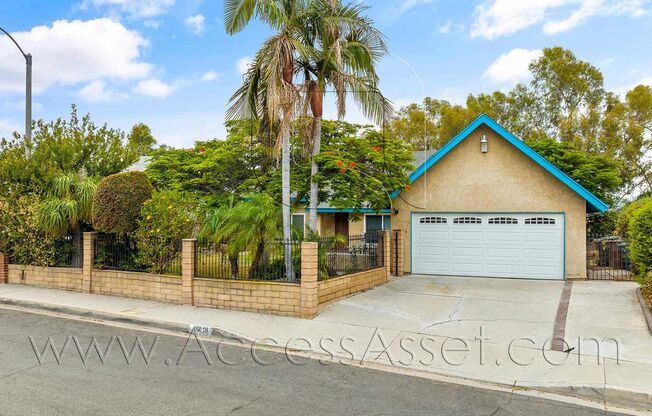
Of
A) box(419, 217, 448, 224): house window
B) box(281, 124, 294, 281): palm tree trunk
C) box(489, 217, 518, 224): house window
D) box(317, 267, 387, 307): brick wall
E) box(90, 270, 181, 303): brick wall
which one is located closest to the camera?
box(317, 267, 387, 307): brick wall

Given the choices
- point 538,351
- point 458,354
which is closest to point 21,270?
point 458,354

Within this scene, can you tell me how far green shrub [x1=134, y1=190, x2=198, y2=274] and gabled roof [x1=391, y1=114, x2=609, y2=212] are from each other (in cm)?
738

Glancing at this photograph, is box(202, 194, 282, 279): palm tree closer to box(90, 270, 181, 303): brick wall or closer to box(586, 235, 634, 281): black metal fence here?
box(90, 270, 181, 303): brick wall

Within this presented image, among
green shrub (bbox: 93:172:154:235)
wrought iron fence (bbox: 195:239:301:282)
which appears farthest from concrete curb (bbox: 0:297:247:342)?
green shrub (bbox: 93:172:154:235)

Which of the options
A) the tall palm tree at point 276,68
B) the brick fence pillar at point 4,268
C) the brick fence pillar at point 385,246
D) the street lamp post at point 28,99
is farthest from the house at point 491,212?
the brick fence pillar at point 4,268

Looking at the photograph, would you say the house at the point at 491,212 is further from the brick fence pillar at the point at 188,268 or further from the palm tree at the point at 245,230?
the brick fence pillar at the point at 188,268

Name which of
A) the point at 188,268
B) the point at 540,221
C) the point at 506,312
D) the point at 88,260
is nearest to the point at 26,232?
the point at 88,260

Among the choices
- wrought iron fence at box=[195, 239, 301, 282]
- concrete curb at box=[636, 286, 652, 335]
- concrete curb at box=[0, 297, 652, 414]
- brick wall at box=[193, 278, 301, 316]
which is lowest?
concrete curb at box=[0, 297, 652, 414]

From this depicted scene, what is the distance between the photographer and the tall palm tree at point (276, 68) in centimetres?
1077

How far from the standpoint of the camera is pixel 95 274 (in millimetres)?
12438

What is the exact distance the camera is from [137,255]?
12.2 meters

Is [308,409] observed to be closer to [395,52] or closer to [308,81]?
[308,81]

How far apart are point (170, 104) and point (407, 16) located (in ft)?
40.0

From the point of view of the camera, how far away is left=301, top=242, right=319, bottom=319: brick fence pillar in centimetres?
955
